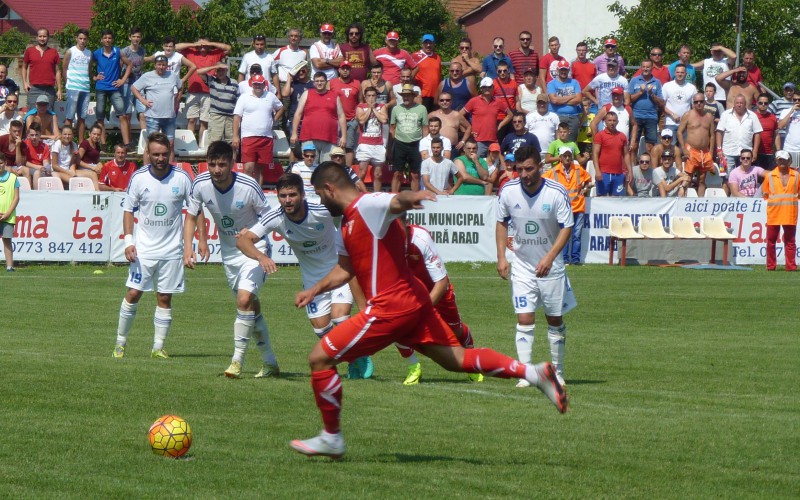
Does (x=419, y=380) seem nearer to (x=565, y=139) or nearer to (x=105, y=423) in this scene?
(x=105, y=423)

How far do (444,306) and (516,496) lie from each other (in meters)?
4.61

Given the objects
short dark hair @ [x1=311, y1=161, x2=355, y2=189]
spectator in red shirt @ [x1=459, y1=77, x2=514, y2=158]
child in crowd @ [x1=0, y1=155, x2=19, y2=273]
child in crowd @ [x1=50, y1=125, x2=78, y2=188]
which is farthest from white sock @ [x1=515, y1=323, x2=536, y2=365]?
child in crowd @ [x1=50, y1=125, x2=78, y2=188]

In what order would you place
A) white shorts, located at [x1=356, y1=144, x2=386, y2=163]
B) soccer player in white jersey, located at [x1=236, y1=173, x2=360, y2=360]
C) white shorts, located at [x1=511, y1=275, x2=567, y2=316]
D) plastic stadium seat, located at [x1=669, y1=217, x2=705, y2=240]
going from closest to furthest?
soccer player in white jersey, located at [x1=236, y1=173, x2=360, y2=360]
white shorts, located at [x1=511, y1=275, x2=567, y2=316]
white shorts, located at [x1=356, y1=144, x2=386, y2=163]
plastic stadium seat, located at [x1=669, y1=217, x2=705, y2=240]

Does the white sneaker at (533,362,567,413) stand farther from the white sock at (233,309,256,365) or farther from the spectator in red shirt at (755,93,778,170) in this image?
the spectator in red shirt at (755,93,778,170)

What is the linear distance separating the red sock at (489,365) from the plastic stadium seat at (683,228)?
18.9m

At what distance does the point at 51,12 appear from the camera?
328 ft

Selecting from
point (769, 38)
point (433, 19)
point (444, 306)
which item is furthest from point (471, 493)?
point (433, 19)

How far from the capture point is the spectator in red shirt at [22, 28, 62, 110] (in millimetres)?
25891

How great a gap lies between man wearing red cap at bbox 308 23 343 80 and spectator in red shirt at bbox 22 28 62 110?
5.70 m

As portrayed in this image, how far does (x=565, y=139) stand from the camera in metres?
25.0

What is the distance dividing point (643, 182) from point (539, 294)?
16.1m

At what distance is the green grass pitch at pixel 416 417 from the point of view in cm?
716

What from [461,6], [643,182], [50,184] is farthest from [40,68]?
[461,6]

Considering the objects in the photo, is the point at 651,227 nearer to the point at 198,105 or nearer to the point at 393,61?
the point at 393,61
